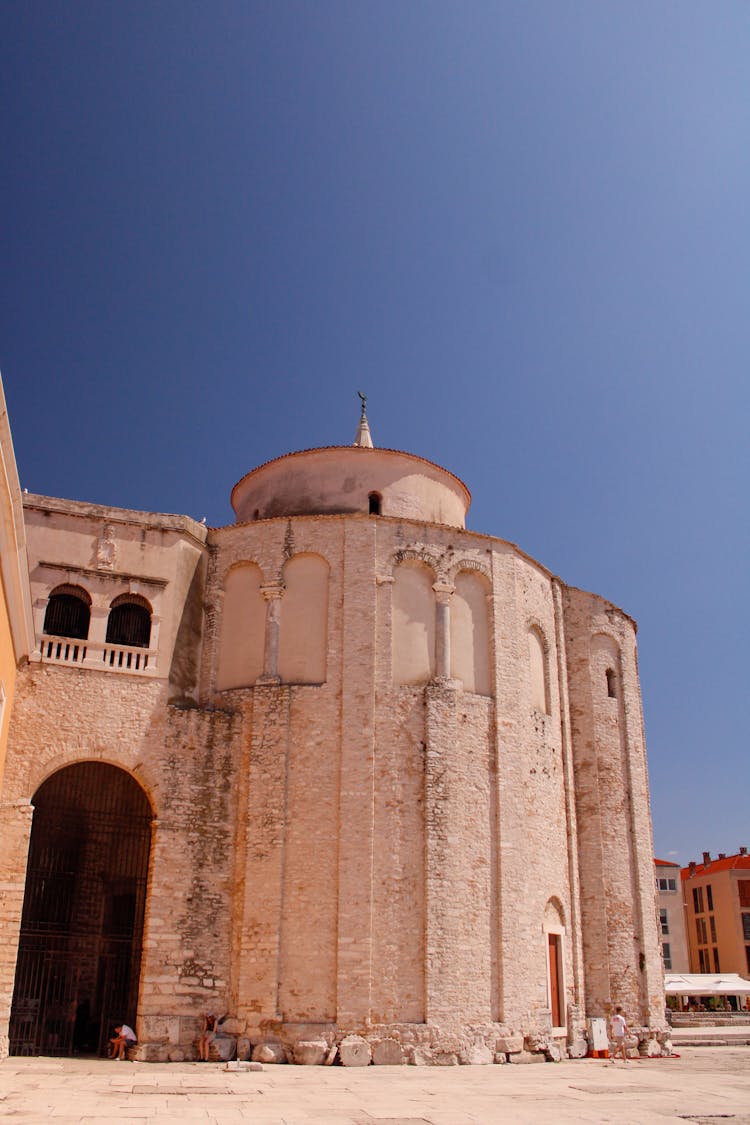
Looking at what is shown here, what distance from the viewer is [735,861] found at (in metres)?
57.9

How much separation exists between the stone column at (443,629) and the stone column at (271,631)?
3234 mm

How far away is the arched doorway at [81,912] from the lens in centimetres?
1939

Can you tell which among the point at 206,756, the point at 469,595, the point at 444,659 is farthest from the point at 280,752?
the point at 469,595

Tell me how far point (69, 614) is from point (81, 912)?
21.1 ft

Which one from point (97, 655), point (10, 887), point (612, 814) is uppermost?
point (97, 655)

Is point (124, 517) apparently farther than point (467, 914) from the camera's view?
Yes

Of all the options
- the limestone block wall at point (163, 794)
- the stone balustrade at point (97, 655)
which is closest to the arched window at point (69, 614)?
the stone balustrade at point (97, 655)

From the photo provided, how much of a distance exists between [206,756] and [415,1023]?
611 centimetres

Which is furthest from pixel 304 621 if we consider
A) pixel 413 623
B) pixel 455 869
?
pixel 455 869

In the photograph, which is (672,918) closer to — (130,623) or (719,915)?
(719,915)

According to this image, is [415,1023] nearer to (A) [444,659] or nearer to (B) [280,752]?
(B) [280,752]

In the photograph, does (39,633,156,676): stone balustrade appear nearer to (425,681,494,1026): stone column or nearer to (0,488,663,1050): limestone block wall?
(0,488,663,1050): limestone block wall

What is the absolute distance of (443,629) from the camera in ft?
69.6

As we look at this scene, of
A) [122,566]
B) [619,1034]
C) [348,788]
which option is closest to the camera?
[348,788]
